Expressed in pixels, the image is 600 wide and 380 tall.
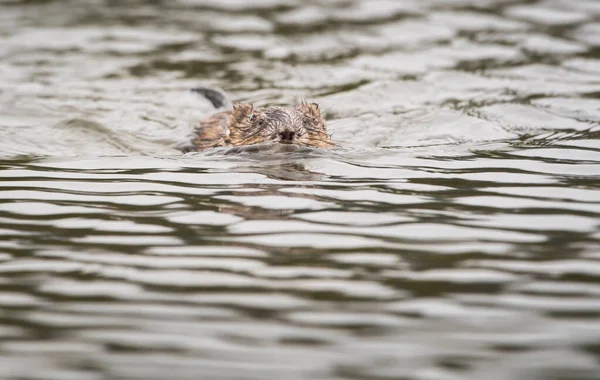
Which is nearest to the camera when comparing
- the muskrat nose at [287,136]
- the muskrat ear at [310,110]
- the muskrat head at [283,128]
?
the muskrat nose at [287,136]

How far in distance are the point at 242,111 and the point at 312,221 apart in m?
3.83

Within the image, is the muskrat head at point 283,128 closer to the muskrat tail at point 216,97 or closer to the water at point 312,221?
the water at point 312,221

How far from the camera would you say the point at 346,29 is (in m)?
15.9

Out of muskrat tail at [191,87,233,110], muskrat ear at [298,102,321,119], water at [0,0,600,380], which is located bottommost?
water at [0,0,600,380]

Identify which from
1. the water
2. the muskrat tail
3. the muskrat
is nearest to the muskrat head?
the muskrat

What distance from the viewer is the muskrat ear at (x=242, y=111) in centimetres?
970

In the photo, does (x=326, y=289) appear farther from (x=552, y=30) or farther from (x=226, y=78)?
(x=552, y=30)

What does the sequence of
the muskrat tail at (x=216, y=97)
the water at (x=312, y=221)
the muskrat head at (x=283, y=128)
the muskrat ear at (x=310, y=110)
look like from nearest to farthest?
the water at (x=312, y=221) → the muskrat head at (x=283, y=128) → the muskrat ear at (x=310, y=110) → the muskrat tail at (x=216, y=97)

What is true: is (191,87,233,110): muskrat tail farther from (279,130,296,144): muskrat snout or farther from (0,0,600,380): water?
(279,130,296,144): muskrat snout

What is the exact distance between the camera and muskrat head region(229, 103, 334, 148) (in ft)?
28.8

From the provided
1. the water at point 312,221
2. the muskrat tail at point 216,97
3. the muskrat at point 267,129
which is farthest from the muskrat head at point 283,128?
the muskrat tail at point 216,97

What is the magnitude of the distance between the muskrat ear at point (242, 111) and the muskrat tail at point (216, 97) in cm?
163

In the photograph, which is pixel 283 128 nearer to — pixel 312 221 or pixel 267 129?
pixel 267 129

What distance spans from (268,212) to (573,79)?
7.36 metres
